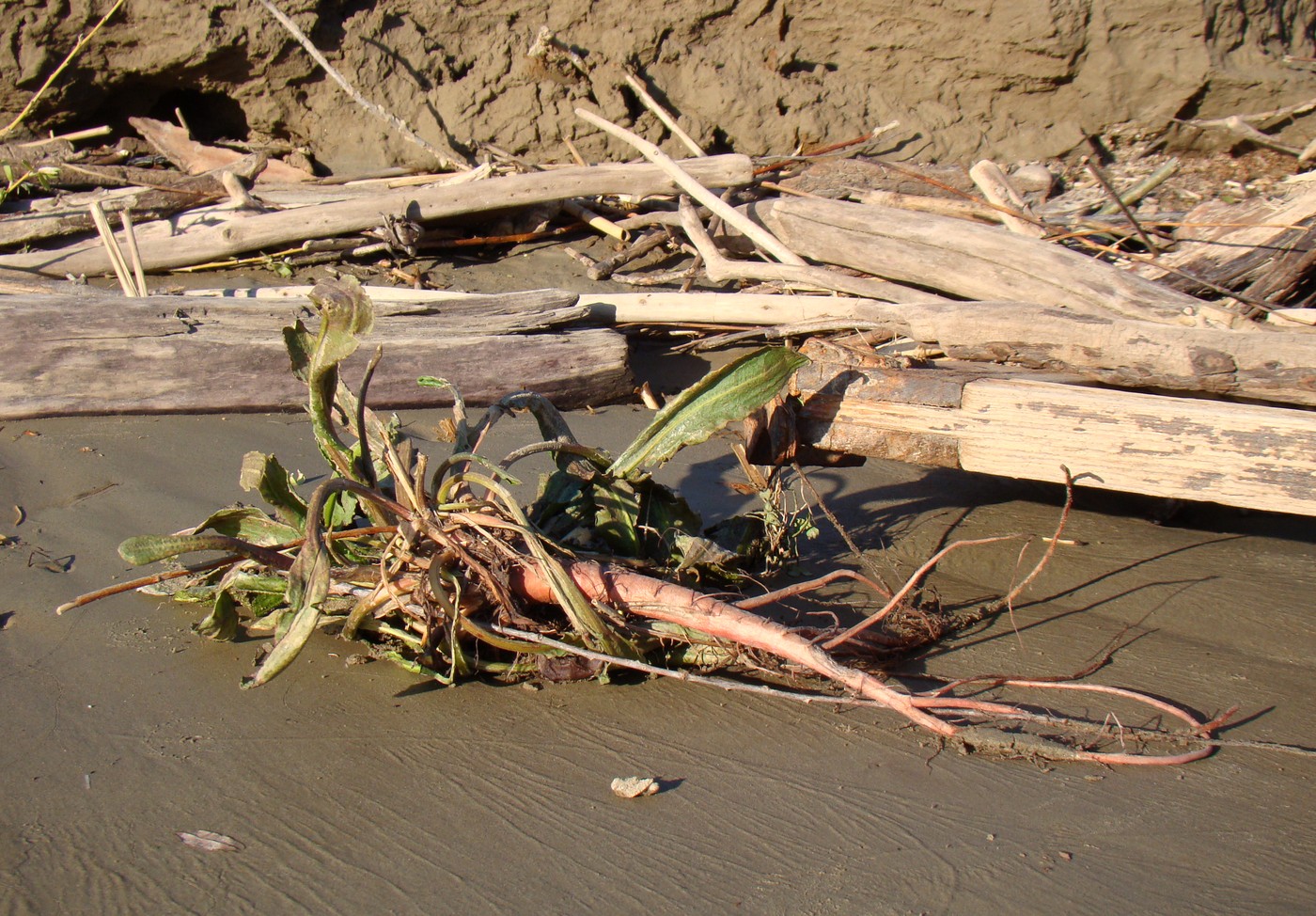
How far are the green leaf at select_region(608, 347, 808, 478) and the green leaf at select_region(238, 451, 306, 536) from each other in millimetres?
871

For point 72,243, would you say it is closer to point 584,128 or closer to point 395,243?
point 395,243

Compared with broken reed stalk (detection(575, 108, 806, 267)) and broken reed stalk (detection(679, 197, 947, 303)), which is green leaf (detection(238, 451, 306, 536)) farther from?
broken reed stalk (detection(575, 108, 806, 267))

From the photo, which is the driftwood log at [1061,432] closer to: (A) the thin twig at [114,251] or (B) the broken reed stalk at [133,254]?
(B) the broken reed stalk at [133,254]

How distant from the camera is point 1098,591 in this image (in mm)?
3256

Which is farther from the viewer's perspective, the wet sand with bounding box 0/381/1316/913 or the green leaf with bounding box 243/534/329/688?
the green leaf with bounding box 243/534/329/688

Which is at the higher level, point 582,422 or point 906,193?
point 906,193

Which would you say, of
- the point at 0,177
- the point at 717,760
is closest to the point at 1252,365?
the point at 717,760

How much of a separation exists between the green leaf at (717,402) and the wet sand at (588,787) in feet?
2.15

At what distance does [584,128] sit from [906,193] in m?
2.12

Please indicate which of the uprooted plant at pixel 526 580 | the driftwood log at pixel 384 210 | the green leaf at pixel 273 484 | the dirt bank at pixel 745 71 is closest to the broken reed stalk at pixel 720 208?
the driftwood log at pixel 384 210

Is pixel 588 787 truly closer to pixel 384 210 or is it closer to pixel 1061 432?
pixel 1061 432

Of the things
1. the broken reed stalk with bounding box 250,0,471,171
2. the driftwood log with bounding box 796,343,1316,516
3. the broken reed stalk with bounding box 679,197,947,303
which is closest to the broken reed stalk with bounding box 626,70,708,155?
the broken reed stalk with bounding box 679,197,947,303

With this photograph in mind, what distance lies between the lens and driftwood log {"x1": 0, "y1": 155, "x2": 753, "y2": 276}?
5.56m

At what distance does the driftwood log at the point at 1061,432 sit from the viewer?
9.27 feet
